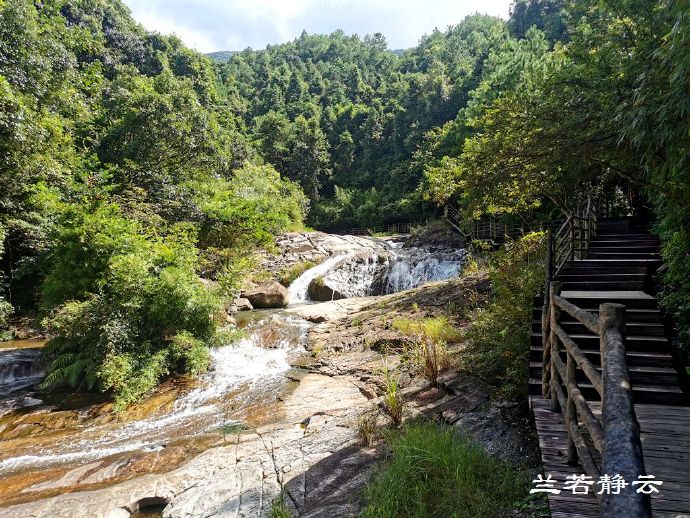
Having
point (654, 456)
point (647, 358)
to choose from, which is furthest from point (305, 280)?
point (654, 456)

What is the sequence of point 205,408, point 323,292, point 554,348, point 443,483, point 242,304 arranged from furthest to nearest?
1. point 323,292
2. point 242,304
3. point 205,408
4. point 554,348
5. point 443,483

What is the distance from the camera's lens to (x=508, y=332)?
214 inches

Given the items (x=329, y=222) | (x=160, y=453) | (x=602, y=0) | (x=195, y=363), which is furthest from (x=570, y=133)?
(x=329, y=222)

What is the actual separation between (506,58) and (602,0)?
1162 inches

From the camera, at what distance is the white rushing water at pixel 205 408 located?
541 cm

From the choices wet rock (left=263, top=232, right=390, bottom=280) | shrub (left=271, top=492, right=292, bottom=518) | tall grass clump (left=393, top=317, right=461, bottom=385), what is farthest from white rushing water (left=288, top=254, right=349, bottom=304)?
shrub (left=271, top=492, right=292, bottom=518)

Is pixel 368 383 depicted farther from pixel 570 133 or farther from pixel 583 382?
pixel 570 133

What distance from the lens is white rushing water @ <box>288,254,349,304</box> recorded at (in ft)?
57.5

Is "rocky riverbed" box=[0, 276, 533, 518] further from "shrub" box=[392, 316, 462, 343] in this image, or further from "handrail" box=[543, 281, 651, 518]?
"handrail" box=[543, 281, 651, 518]

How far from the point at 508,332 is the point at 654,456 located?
2.91 meters

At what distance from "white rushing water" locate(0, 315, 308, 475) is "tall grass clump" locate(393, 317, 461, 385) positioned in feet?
9.44

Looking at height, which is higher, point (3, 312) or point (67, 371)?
point (3, 312)

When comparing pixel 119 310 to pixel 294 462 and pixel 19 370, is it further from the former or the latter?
pixel 294 462

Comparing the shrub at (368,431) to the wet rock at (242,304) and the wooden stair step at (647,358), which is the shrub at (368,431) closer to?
the wooden stair step at (647,358)
